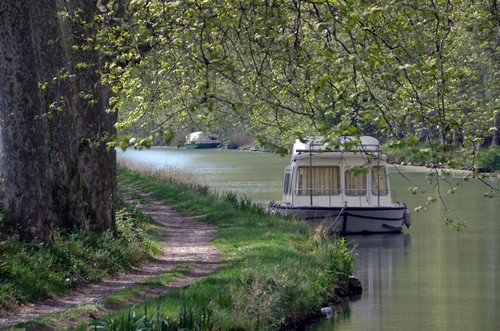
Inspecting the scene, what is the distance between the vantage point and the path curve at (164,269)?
13.2 meters

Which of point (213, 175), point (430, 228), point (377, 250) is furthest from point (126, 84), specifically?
point (213, 175)

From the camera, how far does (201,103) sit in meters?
9.10

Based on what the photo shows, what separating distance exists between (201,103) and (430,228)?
2348 cm

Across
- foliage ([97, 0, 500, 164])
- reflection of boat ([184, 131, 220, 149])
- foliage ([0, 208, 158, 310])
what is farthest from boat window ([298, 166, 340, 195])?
reflection of boat ([184, 131, 220, 149])

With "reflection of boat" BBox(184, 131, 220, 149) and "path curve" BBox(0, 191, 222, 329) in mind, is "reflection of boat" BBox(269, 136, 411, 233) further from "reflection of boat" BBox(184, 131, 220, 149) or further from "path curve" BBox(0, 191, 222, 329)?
"reflection of boat" BBox(184, 131, 220, 149)

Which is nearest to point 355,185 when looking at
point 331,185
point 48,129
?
point 331,185

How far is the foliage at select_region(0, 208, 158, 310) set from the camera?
45.2 feet

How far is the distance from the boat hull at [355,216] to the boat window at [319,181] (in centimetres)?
100

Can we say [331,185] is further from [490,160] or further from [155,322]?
[490,160]

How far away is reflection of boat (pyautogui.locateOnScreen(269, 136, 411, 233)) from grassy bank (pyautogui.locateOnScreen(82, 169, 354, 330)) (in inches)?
82.5

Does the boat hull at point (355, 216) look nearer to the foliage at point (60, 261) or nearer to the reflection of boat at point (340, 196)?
the reflection of boat at point (340, 196)

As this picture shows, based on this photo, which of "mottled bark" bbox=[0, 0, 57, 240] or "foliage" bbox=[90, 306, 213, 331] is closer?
"foliage" bbox=[90, 306, 213, 331]

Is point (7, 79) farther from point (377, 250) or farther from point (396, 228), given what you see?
point (396, 228)

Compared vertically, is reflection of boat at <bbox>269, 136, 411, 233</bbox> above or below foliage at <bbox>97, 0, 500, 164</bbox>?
below
